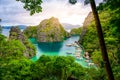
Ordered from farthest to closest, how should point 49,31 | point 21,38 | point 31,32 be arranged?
1. point 31,32
2. point 49,31
3. point 21,38

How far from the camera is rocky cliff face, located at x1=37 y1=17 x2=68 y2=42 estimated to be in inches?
5443

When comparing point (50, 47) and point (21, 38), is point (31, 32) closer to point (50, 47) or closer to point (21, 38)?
point (50, 47)

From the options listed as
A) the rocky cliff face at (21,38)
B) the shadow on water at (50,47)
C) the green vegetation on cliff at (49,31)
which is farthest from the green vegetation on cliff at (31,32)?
the rocky cliff face at (21,38)

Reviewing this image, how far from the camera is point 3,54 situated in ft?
114

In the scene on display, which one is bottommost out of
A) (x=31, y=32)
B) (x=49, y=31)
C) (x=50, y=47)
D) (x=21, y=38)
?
(x=50, y=47)

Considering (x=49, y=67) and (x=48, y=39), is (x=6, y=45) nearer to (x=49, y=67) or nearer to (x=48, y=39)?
(x=49, y=67)

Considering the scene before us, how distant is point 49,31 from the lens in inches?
5448

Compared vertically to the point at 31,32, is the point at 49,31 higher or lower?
lower

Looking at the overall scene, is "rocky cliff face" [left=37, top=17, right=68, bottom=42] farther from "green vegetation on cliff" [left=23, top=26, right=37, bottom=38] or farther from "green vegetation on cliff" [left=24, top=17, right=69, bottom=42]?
"green vegetation on cliff" [left=23, top=26, right=37, bottom=38]

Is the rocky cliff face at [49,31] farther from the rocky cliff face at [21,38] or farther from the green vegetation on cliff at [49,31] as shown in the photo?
the rocky cliff face at [21,38]

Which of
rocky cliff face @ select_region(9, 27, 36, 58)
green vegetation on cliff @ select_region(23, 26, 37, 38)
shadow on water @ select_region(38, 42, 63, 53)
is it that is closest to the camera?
rocky cliff face @ select_region(9, 27, 36, 58)

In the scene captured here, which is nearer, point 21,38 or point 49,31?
point 21,38

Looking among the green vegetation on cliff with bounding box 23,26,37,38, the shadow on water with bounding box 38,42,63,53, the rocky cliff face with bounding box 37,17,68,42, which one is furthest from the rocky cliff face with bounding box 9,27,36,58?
the green vegetation on cliff with bounding box 23,26,37,38

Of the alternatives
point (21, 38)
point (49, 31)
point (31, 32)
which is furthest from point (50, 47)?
point (31, 32)
